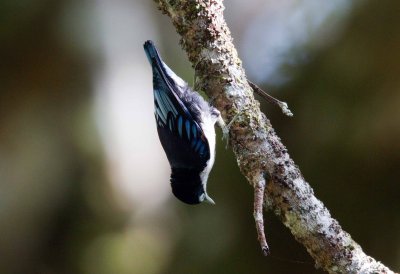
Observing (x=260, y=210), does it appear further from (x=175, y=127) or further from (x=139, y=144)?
(x=139, y=144)

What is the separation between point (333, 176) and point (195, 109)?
1648mm

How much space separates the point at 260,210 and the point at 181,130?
0.76m

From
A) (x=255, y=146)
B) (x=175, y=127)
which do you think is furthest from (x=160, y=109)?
(x=255, y=146)

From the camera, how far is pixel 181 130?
2.04 metres

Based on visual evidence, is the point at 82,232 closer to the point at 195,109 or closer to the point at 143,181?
the point at 143,181

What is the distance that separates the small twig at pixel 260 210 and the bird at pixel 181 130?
1.88 feet

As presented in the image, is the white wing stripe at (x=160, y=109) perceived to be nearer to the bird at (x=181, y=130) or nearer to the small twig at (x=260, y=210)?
the bird at (x=181, y=130)

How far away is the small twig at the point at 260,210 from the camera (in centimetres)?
127

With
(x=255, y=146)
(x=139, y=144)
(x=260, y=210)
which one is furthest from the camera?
(x=139, y=144)

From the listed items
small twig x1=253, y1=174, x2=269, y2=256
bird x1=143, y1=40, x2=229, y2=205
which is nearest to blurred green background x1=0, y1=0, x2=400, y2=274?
bird x1=143, y1=40, x2=229, y2=205

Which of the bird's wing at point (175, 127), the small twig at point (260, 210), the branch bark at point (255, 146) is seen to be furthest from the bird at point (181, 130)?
the small twig at point (260, 210)

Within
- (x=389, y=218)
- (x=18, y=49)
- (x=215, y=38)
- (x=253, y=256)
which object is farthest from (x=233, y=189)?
(x=215, y=38)

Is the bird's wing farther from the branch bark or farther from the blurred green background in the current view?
the blurred green background

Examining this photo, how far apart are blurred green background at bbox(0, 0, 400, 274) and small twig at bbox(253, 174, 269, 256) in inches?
79.3
